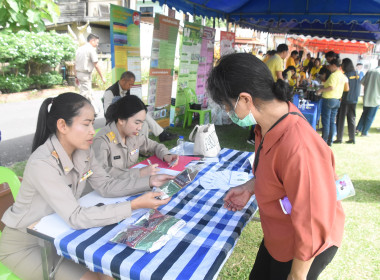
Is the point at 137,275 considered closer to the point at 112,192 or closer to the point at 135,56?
the point at 112,192

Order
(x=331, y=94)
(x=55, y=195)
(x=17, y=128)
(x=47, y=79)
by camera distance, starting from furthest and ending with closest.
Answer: (x=47, y=79) → (x=17, y=128) → (x=331, y=94) → (x=55, y=195)

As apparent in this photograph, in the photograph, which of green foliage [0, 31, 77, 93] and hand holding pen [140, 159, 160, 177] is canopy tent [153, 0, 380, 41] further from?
green foliage [0, 31, 77, 93]

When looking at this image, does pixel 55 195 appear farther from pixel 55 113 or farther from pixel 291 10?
pixel 291 10

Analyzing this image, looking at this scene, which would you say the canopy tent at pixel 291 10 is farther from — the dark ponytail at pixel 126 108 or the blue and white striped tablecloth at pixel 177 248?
the blue and white striped tablecloth at pixel 177 248

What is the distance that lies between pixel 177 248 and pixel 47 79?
10.1 m

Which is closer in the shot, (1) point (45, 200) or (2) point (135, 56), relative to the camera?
(1) point (45, 200)

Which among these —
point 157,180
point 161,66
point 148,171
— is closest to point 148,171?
point 148,171

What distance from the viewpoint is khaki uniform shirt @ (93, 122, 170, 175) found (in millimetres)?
2123

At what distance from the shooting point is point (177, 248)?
4.17 ft

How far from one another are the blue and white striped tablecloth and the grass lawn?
3.46 feet

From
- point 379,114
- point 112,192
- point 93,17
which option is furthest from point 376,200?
point 93,17

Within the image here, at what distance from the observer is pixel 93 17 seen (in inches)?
569

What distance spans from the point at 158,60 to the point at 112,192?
4163 mm

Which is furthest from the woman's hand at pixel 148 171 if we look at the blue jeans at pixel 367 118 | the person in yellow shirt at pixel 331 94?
the blue jeans at pixel 367 118
